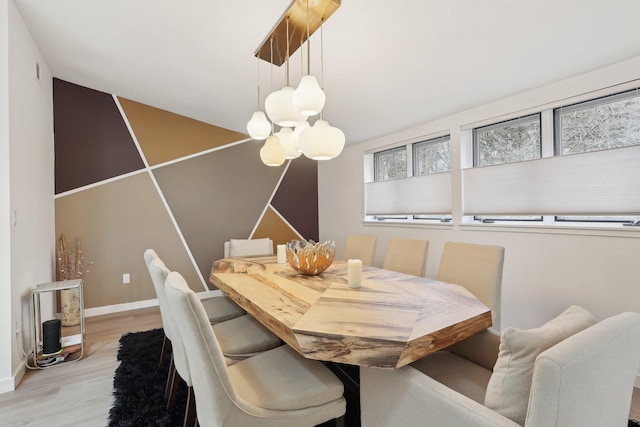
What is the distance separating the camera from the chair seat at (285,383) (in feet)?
3.93

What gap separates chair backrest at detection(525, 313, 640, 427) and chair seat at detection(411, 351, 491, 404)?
45 centimetres

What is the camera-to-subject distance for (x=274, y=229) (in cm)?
491

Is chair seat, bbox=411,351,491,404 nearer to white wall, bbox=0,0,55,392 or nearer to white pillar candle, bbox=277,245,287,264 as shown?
white pillar candle, bbox=277,245,287,264

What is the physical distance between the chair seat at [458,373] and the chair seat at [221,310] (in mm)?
1387

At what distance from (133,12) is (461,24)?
7.43ft

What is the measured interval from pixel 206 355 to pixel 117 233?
11.3 feet

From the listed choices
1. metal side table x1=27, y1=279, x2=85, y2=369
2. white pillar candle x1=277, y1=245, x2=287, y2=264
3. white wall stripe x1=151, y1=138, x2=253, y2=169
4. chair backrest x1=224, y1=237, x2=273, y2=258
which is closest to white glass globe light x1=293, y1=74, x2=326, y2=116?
white pillar candle x1=277, y1=245, x2=287, y2=264

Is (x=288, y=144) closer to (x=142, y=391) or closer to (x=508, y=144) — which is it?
(x=142, y=391)

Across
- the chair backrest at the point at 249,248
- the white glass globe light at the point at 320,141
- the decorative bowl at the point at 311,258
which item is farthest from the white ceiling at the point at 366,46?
the chair backrest at the point at 249,248

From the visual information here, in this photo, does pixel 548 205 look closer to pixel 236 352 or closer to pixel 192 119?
pixel 236 352

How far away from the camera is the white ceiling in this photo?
1913 mm

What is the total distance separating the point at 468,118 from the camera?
10.0 feet

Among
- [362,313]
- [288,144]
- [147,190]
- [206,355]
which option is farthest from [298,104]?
[147,190]

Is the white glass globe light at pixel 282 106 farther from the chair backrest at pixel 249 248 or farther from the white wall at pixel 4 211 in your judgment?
the chair backrest at pixel 249 248
